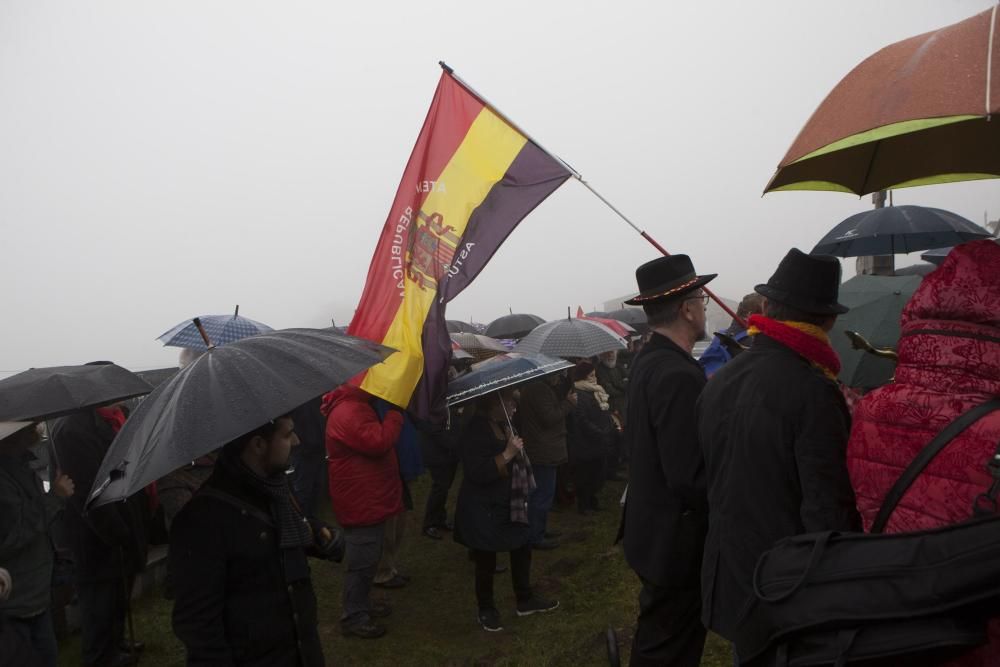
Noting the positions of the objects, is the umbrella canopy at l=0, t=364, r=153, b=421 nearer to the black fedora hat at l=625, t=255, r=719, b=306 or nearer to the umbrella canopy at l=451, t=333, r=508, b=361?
the black fedora hat at l=625, t=255, r=719, b=306

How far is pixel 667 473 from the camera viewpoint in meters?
2.90

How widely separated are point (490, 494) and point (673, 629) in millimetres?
2023

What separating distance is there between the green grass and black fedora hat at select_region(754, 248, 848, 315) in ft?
9.35

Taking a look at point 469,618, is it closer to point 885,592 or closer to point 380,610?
point 380,610

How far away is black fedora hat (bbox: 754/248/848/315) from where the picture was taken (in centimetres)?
230

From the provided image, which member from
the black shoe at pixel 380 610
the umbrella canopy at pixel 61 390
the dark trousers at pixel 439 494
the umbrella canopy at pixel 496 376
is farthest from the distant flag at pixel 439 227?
the dark trousers at pixel 439 494

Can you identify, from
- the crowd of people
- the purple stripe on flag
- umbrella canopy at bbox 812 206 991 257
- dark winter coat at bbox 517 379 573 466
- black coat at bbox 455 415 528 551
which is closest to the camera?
the crowd of people

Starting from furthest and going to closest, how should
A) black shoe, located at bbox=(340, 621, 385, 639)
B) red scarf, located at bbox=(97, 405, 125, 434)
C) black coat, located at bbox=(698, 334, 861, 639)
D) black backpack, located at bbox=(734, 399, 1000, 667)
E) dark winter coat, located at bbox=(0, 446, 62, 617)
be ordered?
black shoe, located at bbox=(340, 621, 385, 639)
red scarf, located at bbox=(97, 405, 125, 434)
dark winter coat, located at bbox=(0, 446, 62, 617)
black coat, located at bbox=(698, 334, 861, 639)
black backpack, located at bbox=(734, 399, 1000, 667)

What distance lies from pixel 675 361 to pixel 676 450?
44cm

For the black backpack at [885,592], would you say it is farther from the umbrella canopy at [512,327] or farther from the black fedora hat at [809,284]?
the umbrella canopy at [512,327]

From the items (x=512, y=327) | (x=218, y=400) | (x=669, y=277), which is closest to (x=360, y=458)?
(x=218, y=400)

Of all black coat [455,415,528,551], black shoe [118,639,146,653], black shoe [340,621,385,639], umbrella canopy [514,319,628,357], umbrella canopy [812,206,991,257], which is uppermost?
umbrella canopy [812,206,991,257]

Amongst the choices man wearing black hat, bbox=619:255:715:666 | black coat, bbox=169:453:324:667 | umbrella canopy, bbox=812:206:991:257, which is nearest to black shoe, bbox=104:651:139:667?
black coat, bbox=169:453:324:667

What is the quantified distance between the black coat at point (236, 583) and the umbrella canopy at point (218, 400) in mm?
358
